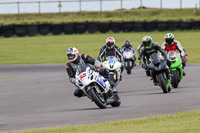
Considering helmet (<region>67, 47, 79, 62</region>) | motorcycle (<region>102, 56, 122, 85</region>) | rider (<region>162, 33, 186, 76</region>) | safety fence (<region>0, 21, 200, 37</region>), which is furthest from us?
safety fence (<region>0, 21, 200, 37</region>)

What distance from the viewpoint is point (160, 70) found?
584 inches

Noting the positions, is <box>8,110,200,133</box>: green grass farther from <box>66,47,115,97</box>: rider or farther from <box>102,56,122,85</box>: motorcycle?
<box>102,56,122,85</box>: motorcycle

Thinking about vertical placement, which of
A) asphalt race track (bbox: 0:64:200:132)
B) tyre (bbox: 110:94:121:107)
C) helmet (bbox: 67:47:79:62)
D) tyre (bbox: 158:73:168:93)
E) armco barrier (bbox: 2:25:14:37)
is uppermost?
armco barrier (bbox: 2:25:14:37)

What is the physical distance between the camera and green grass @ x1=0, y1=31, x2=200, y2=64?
36031 mm

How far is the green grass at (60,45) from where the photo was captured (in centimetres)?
3603

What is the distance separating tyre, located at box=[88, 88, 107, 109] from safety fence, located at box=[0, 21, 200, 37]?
33504 mm

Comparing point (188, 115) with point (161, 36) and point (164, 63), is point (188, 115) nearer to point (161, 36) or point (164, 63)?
point (164, 63)

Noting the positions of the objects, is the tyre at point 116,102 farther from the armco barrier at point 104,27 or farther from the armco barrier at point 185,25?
the armco barrier at point 104,27

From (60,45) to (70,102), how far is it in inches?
1220

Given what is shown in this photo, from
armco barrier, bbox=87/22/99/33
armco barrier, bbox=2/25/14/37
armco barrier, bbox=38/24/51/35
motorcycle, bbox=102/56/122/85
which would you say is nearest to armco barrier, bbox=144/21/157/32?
armco barrier, bbox=87/22/99/33

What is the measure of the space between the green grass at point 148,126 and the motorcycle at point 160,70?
17.5 ft

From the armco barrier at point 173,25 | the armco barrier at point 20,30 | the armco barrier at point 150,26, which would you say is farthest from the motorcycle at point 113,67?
the armco barrier at point 20,30

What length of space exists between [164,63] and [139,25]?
99.1 ft

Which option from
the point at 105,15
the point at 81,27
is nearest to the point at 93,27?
the point at 81,27
